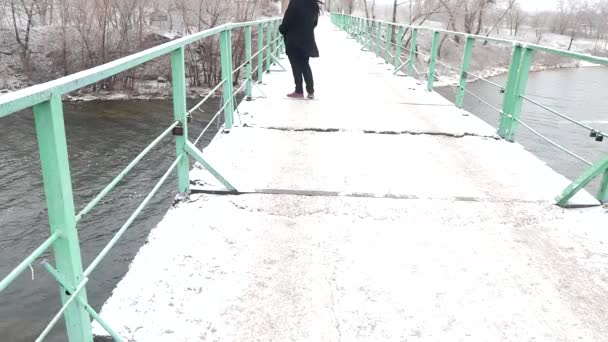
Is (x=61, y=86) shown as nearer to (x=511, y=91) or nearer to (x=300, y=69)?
(x=511, y=91)

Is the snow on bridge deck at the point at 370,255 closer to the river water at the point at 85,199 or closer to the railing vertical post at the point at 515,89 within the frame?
the railing vertical post at the point at 515,89

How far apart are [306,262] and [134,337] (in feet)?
3.26

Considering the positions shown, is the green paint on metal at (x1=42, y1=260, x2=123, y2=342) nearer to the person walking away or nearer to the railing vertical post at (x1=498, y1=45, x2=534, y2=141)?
the railing vertical post at (x1=498, y1=45, x2=534, y2=141)

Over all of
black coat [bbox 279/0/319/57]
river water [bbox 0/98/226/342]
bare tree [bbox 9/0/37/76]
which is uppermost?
black coat [bbox 279/0/319/57]

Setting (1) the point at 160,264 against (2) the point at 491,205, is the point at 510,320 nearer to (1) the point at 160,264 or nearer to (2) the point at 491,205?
(2) the point at 491,205

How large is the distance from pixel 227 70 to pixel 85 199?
9.55 meters

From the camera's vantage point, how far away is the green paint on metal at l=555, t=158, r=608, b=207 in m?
3.35

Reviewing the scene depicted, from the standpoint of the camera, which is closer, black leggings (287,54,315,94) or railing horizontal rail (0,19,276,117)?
railing horizontal rail (0,19,276,117)

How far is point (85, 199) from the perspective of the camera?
42.7ft

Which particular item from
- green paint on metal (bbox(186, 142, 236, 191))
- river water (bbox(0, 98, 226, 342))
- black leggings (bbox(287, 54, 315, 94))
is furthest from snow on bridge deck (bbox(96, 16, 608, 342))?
black leggings (bbox(287, 54, 315, 94))

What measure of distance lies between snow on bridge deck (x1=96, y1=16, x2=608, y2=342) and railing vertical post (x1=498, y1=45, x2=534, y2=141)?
0.56 m

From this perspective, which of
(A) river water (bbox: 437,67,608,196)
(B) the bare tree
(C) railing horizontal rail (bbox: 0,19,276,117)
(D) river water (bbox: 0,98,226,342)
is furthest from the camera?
(B) the bare tree

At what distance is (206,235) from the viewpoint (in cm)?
292

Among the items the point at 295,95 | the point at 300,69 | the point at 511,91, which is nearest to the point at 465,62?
the point at 511,91
